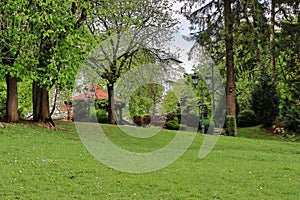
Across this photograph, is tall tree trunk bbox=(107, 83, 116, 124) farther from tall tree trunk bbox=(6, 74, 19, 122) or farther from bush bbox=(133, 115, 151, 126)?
tall tree trunk bbox=(6, 74, 19, 122)

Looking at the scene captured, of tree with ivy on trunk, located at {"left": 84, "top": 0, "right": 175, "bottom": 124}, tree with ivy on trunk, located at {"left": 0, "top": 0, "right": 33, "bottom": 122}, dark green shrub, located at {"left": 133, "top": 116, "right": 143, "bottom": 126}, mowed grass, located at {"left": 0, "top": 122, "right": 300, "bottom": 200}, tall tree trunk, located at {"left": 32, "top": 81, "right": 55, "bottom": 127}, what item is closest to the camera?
mowed grass, located at {"left": 0, "top": 122, "right": 300, "bottom": 200}

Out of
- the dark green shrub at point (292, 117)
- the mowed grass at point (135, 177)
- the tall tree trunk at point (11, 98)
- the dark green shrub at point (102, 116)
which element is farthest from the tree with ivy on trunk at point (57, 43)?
the dark green shrub at point (292, 117)

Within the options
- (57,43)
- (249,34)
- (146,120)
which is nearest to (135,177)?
(57,43)

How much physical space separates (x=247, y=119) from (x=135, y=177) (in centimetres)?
1777

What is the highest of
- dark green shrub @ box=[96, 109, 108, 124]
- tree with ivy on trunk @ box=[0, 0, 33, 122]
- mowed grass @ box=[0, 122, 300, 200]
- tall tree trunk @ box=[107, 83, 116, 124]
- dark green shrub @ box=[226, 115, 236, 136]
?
tree with ivy on trunk @ box=[0, 0, 33, 122]

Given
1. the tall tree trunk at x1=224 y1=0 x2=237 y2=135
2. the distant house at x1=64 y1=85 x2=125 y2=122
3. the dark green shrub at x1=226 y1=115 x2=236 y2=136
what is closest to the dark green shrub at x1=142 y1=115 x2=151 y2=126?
the distant house at x1=64 y1=85 x2=125 y2=122

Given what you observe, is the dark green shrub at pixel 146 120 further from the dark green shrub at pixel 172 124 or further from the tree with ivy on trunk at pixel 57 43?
the tree with ivy on trunk at pixel 57 43

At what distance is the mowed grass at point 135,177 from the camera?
5.82 metres

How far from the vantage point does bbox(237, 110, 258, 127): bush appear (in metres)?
23.4

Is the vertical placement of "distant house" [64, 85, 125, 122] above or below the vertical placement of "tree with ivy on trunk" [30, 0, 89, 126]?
below

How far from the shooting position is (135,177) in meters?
6.94

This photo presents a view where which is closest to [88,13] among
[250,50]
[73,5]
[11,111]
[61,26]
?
[73,5]

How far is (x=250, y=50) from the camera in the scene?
17922mm

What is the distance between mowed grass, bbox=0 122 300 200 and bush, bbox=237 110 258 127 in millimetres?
12940
